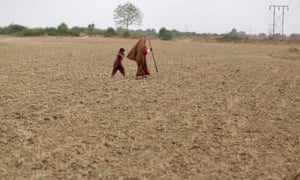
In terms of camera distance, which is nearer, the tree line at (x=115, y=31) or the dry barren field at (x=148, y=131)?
the dry barren field at (x=148, y=131)

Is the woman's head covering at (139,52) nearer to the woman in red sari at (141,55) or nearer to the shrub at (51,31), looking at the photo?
the woman in red sari at (141,55)

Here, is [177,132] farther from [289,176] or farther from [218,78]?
[218,78]

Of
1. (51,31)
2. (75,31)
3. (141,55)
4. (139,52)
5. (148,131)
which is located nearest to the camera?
(148,131)

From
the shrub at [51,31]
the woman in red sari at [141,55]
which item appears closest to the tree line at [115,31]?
the shrub at [51,31]

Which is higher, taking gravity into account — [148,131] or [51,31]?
[51,31]

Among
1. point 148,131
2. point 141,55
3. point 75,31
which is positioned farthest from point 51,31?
point 148,131

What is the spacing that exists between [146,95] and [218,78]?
5.10 metres

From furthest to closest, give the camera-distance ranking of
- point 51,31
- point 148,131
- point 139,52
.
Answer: point 51,31
point 139,52
point 148,131

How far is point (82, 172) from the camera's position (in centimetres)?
551

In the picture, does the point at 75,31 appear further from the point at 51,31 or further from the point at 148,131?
the point at 148,131

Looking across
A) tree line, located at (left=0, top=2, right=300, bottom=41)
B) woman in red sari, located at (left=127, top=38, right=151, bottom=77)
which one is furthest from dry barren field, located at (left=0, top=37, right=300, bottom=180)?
tree line, located at (left=0, top=2, right=300, bottom=41)

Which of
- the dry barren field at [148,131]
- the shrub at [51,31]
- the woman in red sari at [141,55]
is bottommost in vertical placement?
the dry barren field at [148,131]

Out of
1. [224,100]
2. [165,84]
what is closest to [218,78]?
[165,84]

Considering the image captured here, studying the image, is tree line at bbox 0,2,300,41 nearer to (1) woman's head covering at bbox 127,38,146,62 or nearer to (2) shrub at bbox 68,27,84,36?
(2) shrub at bbox 68,27,84,36
